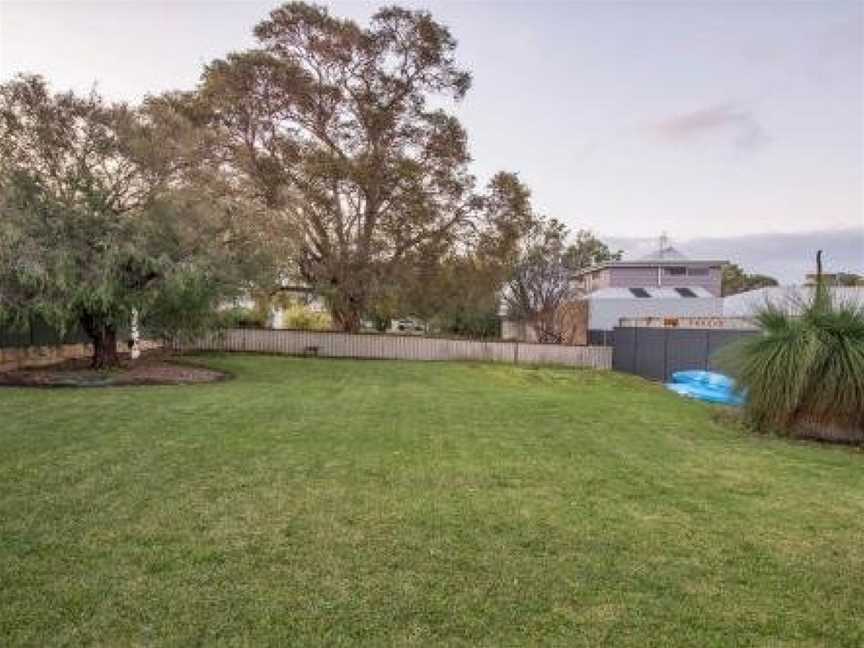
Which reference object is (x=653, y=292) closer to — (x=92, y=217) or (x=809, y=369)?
(x=809, y=369)

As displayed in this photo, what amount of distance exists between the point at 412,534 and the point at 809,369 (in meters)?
7.04

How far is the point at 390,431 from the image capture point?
7.95 meters

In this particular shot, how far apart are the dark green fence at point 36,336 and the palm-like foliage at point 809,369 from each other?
12.3 m

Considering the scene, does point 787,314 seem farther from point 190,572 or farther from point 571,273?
point 571,273

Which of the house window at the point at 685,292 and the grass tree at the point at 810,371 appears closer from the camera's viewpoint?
the grass tree at the point at 810,371

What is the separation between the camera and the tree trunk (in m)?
14.2

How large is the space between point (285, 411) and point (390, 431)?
1.93 metres

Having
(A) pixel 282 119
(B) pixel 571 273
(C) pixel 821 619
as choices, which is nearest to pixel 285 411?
(C) pixel 821 619

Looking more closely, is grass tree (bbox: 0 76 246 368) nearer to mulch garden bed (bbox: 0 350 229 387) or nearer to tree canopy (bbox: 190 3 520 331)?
mulch garden bed (bbox: 0 350 229 387)

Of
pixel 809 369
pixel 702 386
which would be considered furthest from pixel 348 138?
pixel 809 369

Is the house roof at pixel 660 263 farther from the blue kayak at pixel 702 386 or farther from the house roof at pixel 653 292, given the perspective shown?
the blue kayak at pixel 702 386

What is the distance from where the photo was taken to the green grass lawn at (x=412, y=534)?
3020 mm

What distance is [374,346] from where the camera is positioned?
24.5 meters

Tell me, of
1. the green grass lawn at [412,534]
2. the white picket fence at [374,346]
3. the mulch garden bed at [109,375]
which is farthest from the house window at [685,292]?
the green grass lawn at [412,534]
